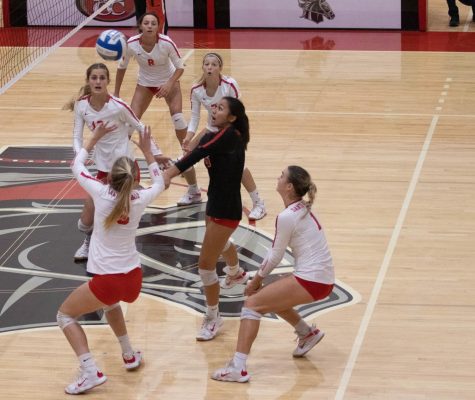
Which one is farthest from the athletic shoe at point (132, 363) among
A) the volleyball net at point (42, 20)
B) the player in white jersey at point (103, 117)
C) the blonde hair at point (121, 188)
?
the volleyball net at point (42, 20)

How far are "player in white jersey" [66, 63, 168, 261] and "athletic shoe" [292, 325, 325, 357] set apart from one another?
2.19 m

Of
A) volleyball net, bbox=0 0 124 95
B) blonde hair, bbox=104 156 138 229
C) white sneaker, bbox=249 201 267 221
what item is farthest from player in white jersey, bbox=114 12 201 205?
volleyball net, bbox=0 0 124 95

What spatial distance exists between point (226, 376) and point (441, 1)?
1503 centimetres

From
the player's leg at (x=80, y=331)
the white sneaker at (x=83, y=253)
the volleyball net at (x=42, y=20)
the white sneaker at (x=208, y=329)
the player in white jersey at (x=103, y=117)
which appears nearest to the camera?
the player's leg at (x=80, y=331)

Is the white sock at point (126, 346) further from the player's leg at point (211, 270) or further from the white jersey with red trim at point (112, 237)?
the player's leg at point (211, 270)

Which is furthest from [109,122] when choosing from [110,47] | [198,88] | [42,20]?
[42,20]

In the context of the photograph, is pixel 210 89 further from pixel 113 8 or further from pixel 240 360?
pixel 113 8

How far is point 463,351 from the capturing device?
8.48m

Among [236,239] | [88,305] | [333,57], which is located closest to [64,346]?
[88,305]

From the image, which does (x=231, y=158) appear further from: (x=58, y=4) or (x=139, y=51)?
(x=58, y=4)

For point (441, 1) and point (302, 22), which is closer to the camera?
point (302, 22)

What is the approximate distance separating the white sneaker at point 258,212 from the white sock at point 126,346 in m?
3.40

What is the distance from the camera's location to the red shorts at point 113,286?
305 inches

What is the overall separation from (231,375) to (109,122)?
2922mm
